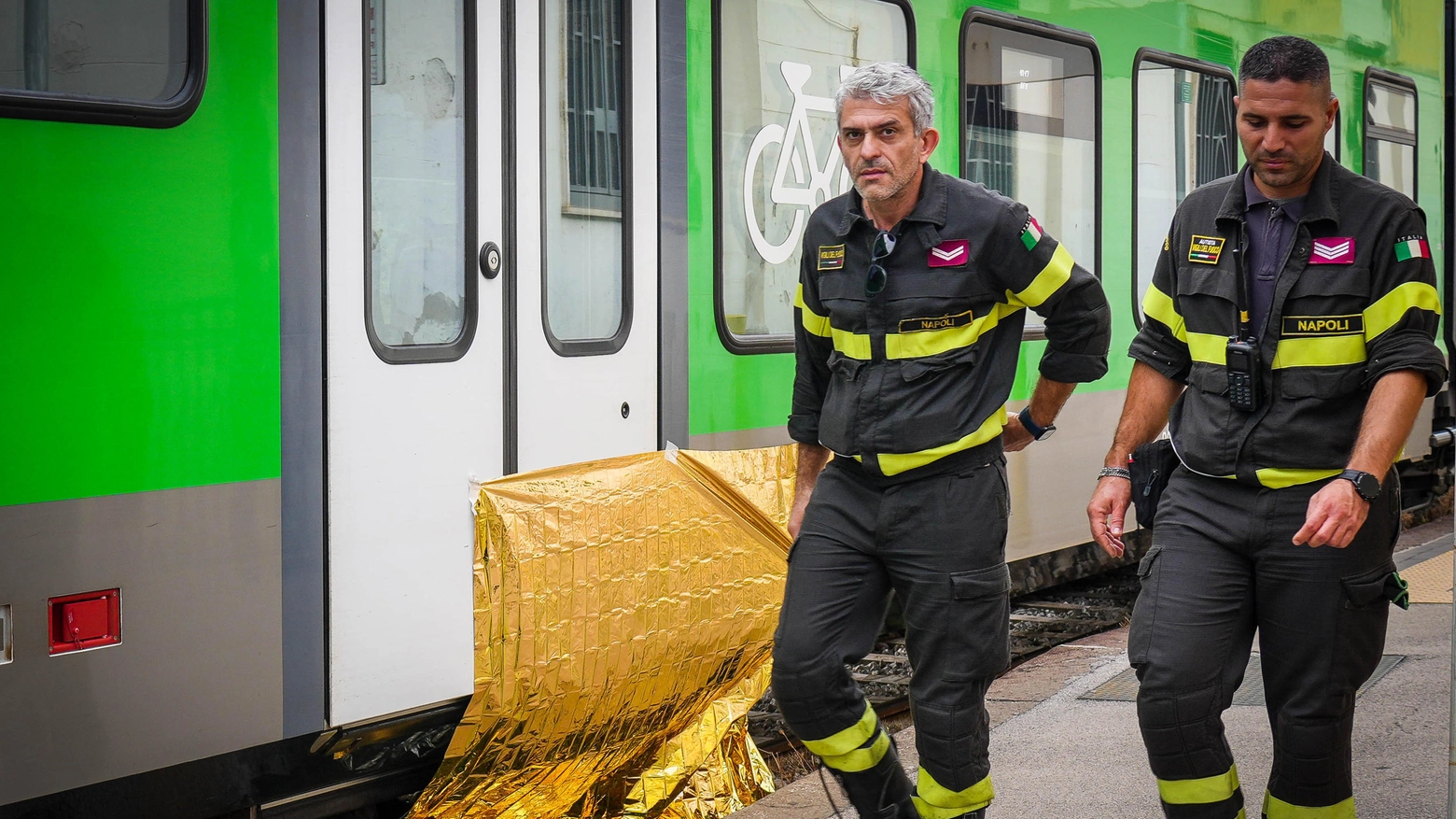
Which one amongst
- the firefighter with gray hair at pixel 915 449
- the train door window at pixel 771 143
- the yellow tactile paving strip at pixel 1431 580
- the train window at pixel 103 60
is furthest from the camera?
the yellow tactile paving strip at pixel 1431 580

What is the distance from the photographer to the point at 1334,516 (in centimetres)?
300

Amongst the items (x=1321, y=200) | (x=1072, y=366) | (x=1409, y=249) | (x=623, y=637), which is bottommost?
(x=623, y=637)

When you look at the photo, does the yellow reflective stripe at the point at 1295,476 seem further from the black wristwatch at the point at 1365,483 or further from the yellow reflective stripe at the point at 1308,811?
the yellow reflective stripe at the point at 1308,811

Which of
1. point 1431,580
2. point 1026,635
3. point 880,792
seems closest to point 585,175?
point 880,792

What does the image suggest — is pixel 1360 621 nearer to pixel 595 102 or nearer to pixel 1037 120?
pixel 595 102

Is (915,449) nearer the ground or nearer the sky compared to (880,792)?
nearer the sky

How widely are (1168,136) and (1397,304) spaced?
4.46 m

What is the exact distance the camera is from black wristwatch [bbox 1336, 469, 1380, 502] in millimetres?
3045

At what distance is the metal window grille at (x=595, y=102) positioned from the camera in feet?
14.4

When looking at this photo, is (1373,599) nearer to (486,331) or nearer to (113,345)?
(486,331)

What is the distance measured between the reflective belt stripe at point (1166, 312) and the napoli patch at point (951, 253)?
1.45 feet

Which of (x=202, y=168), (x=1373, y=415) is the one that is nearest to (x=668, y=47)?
(x=202, y=168)

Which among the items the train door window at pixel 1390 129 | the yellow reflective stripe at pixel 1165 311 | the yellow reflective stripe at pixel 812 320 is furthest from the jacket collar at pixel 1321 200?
the train door window at pixel 1390 129

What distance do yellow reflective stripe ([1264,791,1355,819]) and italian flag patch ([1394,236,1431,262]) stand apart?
1.16 m
